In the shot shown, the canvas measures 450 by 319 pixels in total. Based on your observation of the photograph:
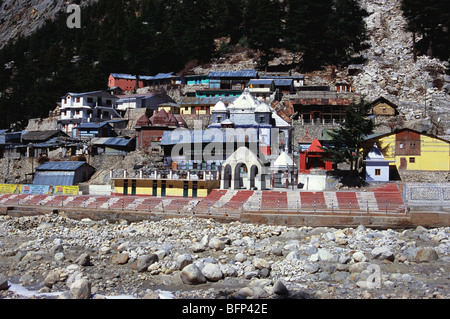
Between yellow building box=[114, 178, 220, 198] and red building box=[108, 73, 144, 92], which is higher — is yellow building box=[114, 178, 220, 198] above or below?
below

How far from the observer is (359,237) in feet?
84.2

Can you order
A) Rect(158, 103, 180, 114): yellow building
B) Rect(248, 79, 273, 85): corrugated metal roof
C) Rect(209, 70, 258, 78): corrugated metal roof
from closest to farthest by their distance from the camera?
Rect(158, 103, 180, 114): yellow building < Rect(248, 79, 273, 85): corrugated metal roof < Rect(209, 70, 258, 78): corrugated metal roof

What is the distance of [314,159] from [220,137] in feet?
41.2

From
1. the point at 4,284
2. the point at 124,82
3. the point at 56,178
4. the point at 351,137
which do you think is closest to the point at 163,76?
the point at 124,82

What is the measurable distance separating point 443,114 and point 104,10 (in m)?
110

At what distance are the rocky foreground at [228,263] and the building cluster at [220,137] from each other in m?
11.3

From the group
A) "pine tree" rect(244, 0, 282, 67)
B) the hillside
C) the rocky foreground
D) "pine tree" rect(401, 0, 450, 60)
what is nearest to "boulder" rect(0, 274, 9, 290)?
the rocky foreground

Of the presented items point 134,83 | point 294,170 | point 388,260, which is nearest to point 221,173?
point 294,170

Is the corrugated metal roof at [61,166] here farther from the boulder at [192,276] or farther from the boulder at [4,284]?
the boulder at [192,276]

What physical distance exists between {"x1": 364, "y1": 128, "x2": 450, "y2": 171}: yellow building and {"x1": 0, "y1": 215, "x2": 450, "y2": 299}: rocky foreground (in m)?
15.4

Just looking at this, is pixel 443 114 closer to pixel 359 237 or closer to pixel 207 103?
pixel 207 103

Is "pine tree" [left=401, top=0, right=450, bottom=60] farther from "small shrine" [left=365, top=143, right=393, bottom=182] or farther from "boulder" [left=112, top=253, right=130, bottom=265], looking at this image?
"boulder" [left=112, top=253, right=130, bottom=265]

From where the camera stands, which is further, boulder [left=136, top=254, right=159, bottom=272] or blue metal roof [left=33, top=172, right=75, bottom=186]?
blue metal roof [left=33, top=172, right=75, bottom=186]
